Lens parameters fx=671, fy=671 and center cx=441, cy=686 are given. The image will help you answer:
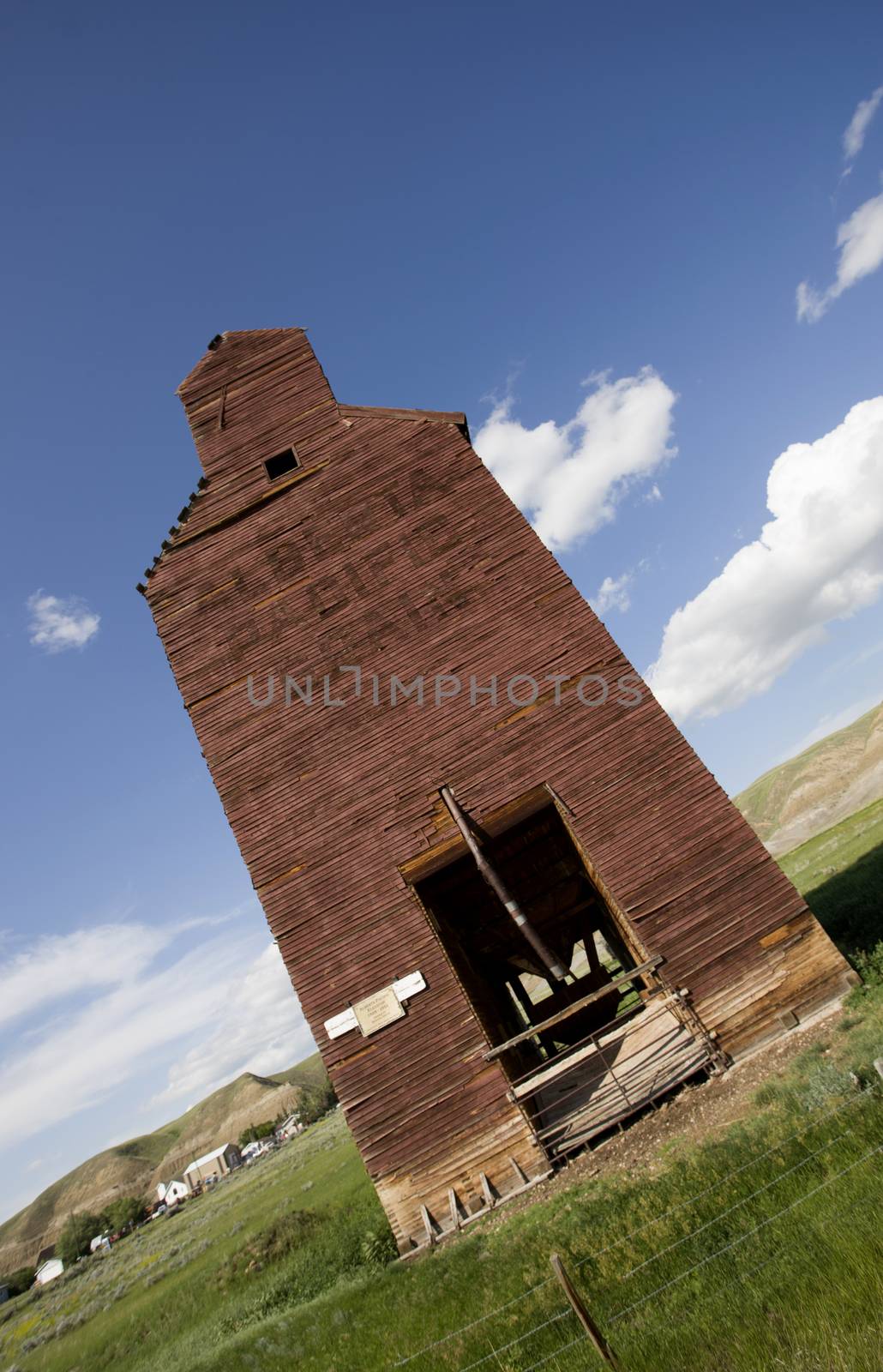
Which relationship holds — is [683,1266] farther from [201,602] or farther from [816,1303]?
[201,602]

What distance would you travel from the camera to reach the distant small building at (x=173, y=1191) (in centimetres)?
9381

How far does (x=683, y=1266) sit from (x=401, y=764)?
8912mm

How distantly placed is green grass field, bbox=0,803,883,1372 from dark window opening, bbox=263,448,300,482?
16.6m

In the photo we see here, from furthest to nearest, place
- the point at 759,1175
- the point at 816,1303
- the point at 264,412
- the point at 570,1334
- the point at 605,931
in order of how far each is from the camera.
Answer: the point at 605,931
the point at 264,412
the point at 759,1175
the point at 570,1334
the point at 816,1303

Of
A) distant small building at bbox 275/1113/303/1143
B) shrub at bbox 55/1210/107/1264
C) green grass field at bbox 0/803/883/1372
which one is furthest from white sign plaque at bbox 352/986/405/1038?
distant small building at bbox 275/1113/303/1143

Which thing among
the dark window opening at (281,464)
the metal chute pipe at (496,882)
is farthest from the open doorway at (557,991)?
the dark window opening at (281,464)

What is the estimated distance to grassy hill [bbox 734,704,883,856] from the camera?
78.1 metres

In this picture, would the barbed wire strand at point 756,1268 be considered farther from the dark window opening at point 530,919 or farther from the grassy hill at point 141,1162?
the grassy hill at point 141,1162

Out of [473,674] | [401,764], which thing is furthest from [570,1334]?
[473,674]

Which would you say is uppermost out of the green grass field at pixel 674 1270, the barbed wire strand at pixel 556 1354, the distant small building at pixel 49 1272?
the distant small building at pixel 49 1272

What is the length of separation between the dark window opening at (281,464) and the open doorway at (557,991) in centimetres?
1128

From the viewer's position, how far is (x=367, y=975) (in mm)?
11984

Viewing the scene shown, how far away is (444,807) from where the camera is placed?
508 inches

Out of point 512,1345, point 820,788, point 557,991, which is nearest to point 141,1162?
point 820,788
